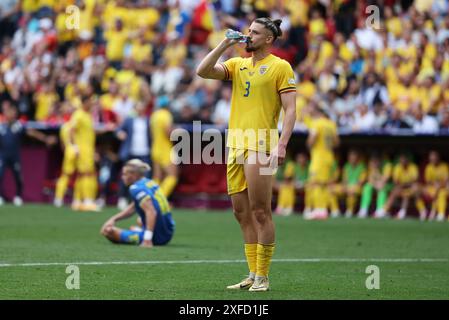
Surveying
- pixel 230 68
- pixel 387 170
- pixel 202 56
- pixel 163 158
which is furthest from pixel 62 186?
pixel 230 68

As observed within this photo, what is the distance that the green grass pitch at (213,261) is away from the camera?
9.96 metres

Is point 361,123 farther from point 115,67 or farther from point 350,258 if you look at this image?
point 350,258

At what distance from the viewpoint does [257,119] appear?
9953mm

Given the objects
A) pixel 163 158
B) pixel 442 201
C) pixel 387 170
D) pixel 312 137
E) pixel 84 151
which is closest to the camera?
pixel 312 137

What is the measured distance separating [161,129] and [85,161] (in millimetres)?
1849

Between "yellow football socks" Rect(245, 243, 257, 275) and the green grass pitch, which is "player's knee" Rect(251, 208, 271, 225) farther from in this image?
the green grass pitch

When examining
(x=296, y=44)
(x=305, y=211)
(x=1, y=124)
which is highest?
A: (x=296, y=44)

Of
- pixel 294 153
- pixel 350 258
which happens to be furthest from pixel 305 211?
pixel 350 258

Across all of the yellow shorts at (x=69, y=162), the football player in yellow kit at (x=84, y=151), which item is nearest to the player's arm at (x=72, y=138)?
the football player in yellow kit at (x=84, y=151)

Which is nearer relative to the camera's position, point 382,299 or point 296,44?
point 382,299

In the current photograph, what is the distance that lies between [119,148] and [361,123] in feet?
19.5

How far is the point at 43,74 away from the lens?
93.5ft

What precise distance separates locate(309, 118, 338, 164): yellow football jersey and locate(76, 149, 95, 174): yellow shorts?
15.9 feet

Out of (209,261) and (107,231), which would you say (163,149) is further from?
(209,261)
